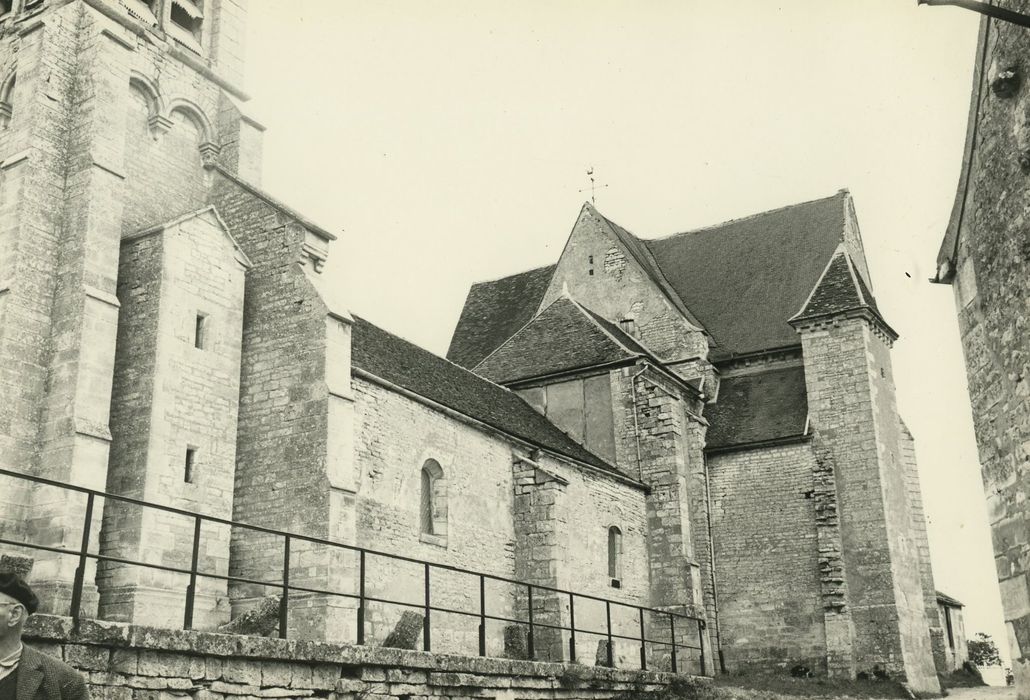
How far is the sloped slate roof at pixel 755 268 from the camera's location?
29.6 m

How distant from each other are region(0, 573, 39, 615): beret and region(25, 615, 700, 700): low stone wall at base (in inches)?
120

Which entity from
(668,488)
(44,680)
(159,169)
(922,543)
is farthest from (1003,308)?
(922,543)

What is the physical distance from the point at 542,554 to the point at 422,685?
9.90 meters

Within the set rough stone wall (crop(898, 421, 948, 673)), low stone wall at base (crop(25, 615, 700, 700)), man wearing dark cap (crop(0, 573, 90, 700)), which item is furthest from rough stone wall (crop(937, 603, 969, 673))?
man wearing dark cap (crop(0, 573, 90, 700))

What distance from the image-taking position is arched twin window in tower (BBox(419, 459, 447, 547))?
61.5ft

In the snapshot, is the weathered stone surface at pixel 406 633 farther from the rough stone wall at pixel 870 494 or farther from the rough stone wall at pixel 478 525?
the rough stone wall at pixel 870 494

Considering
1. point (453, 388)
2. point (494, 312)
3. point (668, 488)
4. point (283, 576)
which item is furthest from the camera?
point (494, 312)

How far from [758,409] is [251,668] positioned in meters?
20.8

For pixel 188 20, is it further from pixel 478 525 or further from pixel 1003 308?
pixel 1003 308

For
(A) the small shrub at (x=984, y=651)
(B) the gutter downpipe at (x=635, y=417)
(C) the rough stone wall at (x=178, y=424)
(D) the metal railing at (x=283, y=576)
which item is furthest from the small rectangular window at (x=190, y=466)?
(A) the small shrub at (x=984, y=651)

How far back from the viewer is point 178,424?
1580 centimetres

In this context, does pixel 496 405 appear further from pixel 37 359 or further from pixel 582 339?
pixel 37 359

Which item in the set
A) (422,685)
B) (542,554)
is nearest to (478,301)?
(542,554)

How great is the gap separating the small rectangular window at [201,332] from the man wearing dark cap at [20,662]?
12.6 meters
